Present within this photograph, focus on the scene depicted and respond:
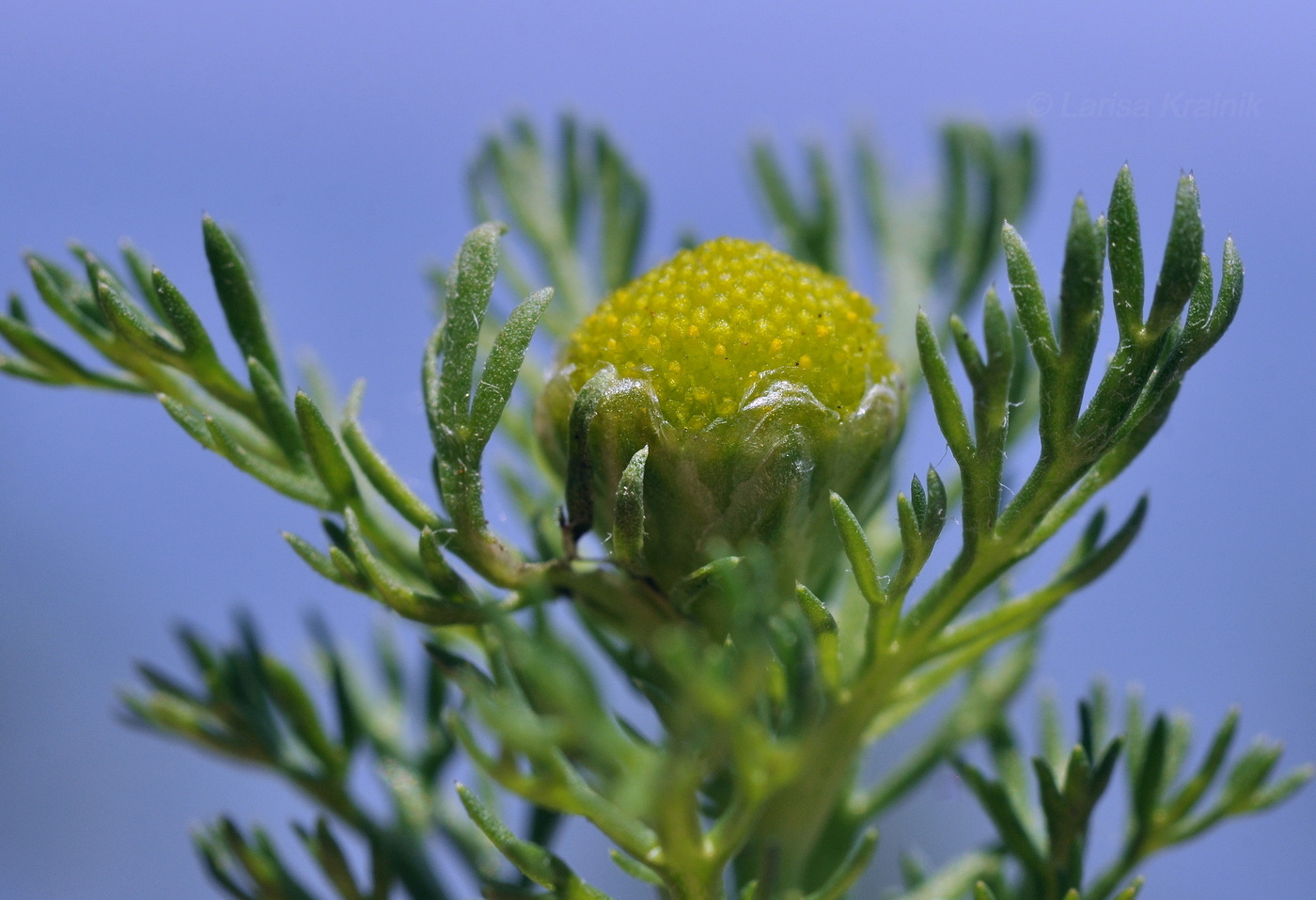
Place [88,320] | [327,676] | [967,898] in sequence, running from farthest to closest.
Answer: [327,676]
[967,898]
[88,320]

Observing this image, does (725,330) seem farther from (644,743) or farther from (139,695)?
(139,695)

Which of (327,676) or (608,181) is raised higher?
(608,181)

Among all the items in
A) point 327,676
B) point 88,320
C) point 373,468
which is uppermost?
point 88,320

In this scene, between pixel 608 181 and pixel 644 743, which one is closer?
pixel 644 743

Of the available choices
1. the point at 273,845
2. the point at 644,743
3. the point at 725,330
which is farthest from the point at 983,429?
the point at 273,845
